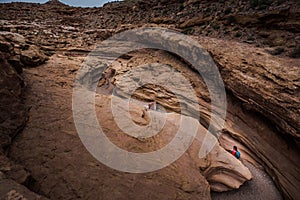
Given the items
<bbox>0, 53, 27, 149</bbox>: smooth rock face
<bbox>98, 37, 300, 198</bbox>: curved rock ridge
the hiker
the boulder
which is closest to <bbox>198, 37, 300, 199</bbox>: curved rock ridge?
<bbox>98, 37, 300, 198</bbox>: curved rock ridge

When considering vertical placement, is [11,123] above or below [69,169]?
above

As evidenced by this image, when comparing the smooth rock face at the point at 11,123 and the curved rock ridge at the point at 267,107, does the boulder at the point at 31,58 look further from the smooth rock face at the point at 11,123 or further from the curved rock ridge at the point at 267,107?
the curved rock ridge at the point at 267,107

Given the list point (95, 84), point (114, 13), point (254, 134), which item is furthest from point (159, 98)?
point (114, 13)

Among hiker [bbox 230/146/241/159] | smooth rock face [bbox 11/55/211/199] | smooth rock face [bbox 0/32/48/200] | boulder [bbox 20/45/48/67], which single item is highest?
boulder [bbox 20/45/48/67]

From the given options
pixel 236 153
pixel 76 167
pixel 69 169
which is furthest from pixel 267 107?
pixel 69 169

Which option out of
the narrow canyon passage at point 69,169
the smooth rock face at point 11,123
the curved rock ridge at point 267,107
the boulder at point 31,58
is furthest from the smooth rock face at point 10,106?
the curved rock ridge at point 267,107

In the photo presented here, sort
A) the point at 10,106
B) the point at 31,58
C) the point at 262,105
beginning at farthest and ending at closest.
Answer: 1. the point at 31,58
2. the point at 262,105
3. the point at 10,106

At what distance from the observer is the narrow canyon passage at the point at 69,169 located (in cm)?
362

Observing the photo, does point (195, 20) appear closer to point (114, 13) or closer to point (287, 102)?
point (287, 102)

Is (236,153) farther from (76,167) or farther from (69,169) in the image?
(69,169)

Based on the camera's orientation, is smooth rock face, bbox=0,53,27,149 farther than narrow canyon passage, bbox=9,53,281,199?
Yes

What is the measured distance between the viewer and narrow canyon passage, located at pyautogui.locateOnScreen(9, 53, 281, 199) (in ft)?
11.9

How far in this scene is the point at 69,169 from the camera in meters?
3.92

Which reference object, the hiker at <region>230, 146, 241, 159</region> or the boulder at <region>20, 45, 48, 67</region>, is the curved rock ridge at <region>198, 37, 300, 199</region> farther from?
the boulder at <region>20, 45, 48, 67</region>
